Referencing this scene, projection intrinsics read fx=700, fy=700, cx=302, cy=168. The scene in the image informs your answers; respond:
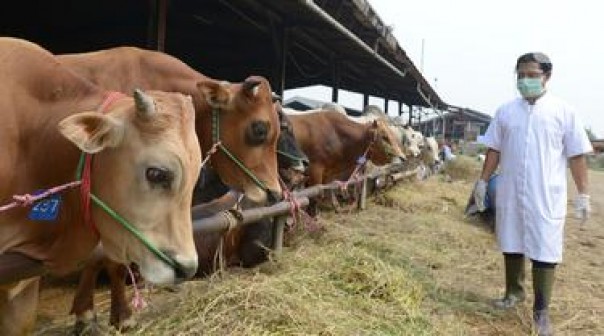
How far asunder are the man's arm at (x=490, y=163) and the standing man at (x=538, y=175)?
0.22 m

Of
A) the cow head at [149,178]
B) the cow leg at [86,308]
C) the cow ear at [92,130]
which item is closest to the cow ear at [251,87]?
the cow leg at [86,308]

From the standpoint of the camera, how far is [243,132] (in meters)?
4.55

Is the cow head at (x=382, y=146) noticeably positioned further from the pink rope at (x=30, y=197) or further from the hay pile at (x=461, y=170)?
the hay pile at (x=461, y=170)

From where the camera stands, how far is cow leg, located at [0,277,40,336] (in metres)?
3.07

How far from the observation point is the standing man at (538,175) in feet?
16.5

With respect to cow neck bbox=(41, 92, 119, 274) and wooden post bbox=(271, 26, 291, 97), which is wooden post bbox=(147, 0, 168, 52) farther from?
cow neck bbox=(41, 92, 119, 274)

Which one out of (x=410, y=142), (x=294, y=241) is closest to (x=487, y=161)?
(x=294, y=241)

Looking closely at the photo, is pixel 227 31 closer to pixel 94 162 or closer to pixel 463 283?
pixel 463 283

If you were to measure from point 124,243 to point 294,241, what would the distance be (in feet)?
12.5

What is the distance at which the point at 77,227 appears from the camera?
9.14 ft

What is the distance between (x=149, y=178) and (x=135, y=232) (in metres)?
0.21

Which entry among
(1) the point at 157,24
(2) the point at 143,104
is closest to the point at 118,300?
(2) the point at 143,104

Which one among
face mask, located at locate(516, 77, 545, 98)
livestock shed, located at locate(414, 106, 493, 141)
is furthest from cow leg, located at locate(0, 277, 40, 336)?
livestock shed, located at locate(414, 106, 493, 141)

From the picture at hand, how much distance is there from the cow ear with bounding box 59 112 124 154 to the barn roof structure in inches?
146
